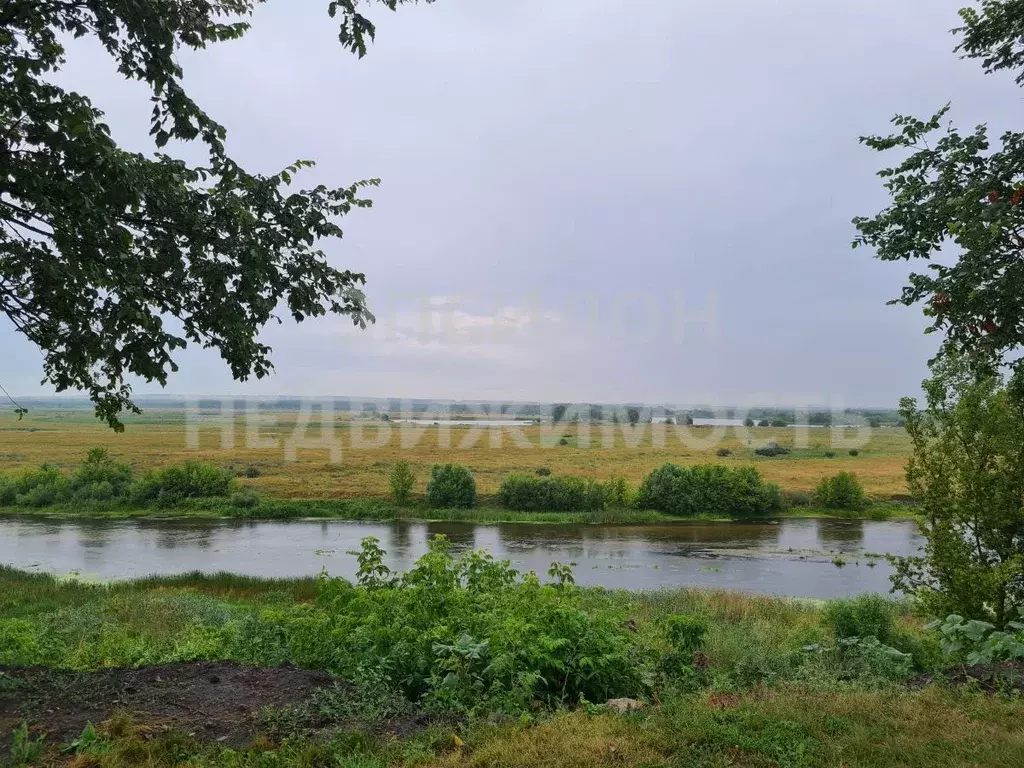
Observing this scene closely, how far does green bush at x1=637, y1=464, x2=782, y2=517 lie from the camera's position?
3650cm

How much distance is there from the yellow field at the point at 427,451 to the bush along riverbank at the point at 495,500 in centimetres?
220

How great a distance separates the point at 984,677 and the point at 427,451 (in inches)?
2382

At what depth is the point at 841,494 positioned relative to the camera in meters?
37.3

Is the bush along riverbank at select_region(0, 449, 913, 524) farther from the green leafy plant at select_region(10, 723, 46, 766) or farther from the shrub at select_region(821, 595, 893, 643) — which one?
the green leafy plant at select_region(10, 723, 46, 766)

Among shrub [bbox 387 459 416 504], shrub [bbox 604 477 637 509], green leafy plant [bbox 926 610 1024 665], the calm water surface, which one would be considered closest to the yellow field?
shrub [bbox 387 459 416 504]

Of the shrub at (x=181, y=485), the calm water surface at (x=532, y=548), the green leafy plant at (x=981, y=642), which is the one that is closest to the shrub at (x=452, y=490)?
the calm water surface at (x=532, y=548)

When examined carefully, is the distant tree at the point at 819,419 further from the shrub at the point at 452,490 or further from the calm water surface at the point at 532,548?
the shrub at the point at 452,490

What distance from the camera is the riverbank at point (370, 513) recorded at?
35.4 m

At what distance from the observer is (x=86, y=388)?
220 inches

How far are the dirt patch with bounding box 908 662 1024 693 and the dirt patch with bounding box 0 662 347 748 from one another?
4933 millimetres

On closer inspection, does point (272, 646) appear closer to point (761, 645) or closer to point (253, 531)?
point (761, 645)

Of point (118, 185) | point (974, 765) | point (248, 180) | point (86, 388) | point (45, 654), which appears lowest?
point (45, 654)

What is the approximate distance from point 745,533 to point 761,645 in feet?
83.4

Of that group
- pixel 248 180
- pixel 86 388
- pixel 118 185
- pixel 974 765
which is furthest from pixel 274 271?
pixel 974 765
